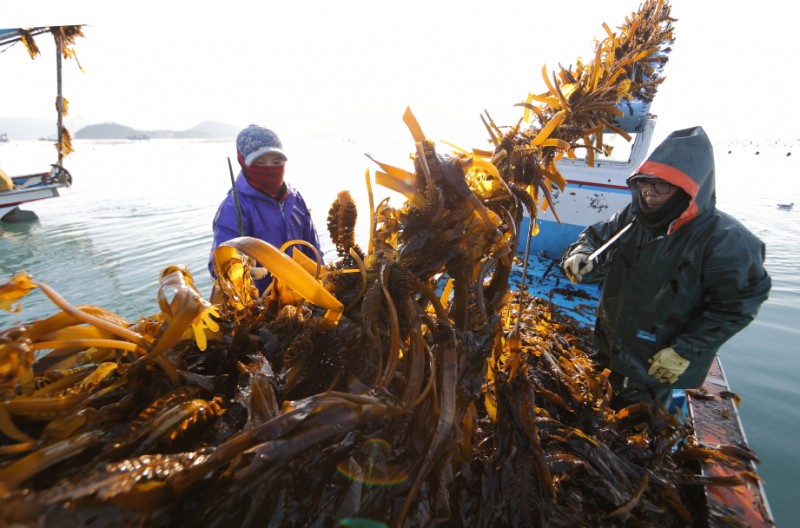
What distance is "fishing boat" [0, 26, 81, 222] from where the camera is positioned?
931 centimetres

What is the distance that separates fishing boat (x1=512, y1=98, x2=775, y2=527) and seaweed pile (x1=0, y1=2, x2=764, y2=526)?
0.36 m

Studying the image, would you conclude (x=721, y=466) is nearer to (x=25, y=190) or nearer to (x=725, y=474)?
(x=725, y=474)

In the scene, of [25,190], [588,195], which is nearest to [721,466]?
[588,195]

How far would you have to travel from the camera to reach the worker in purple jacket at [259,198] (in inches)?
113

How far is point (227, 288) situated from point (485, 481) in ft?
3.46

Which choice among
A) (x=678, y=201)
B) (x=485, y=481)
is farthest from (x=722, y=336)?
(x=485, y=481)

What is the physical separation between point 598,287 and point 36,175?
19366 millimetres

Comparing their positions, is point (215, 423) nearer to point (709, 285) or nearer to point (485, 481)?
point (485, 481)

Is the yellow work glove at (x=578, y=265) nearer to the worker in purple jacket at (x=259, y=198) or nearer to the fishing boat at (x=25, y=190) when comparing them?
the worker in purple jacket at (x=259, y=198)

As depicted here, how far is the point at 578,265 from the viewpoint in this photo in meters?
2.89

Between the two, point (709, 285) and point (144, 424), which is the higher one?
point (144, 424)

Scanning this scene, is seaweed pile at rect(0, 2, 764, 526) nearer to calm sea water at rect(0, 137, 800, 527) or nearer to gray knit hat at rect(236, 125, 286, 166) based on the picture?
calm sea water at rect(0, 137, 800, 527)

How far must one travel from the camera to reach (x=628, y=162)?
22.5 feet

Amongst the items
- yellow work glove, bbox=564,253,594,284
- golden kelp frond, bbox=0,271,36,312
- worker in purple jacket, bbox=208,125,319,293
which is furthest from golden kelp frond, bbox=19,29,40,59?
yellow work glove, bbox=564,253,594,284
